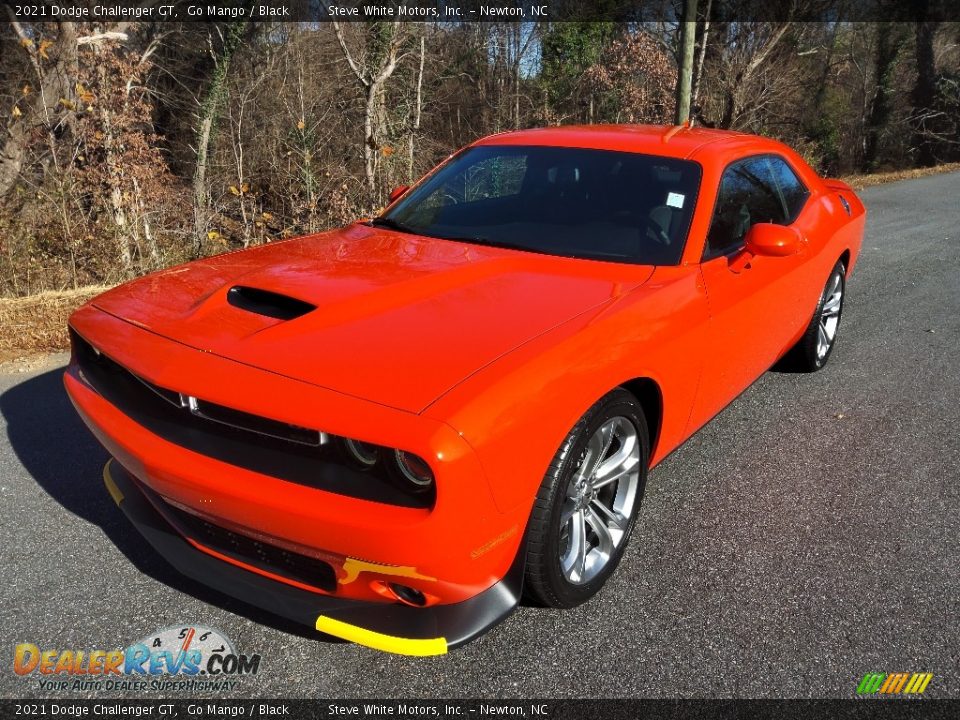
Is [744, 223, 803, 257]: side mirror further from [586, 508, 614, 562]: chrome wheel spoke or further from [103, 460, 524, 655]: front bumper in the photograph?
[103, 460, 524, 655]: front bumper

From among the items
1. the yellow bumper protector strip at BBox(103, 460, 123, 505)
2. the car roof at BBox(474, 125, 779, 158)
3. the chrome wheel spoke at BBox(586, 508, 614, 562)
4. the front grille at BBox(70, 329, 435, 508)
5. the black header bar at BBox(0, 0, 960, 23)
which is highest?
the black header bar at BBox(0, 0, 960, 23)

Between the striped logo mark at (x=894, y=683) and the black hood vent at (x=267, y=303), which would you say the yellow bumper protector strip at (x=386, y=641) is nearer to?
the black hood vent at (x=267, y=303)

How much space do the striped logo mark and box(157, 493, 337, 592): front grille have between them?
5.15ft

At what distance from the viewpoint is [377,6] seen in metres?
15.4

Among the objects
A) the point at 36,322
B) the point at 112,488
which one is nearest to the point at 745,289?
the point at 112,488

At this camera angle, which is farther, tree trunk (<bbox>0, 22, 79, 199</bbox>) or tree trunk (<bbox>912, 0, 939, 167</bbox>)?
tree trunk (<bbox>912, 0, 939, 167</bbox>)

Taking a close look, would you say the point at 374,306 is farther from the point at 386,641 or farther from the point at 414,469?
the point at 386,641

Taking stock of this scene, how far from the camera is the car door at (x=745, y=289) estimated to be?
10.1 ft

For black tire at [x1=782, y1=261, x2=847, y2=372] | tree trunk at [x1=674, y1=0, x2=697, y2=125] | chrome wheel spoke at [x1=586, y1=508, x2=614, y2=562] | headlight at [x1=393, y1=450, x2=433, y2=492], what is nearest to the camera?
headlight at [x1=393, y1=450, x2=433, y2=492]

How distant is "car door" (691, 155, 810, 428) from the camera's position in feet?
10.1

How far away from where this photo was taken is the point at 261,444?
2109mm

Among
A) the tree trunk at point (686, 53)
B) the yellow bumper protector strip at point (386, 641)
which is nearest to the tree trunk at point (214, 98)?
the tree trunk at point (686, 53)

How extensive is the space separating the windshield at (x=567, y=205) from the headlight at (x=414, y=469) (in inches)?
56.0

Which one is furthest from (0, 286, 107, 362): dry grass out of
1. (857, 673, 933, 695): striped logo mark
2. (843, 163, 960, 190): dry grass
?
(843, 163, 960, 190): dry grass
